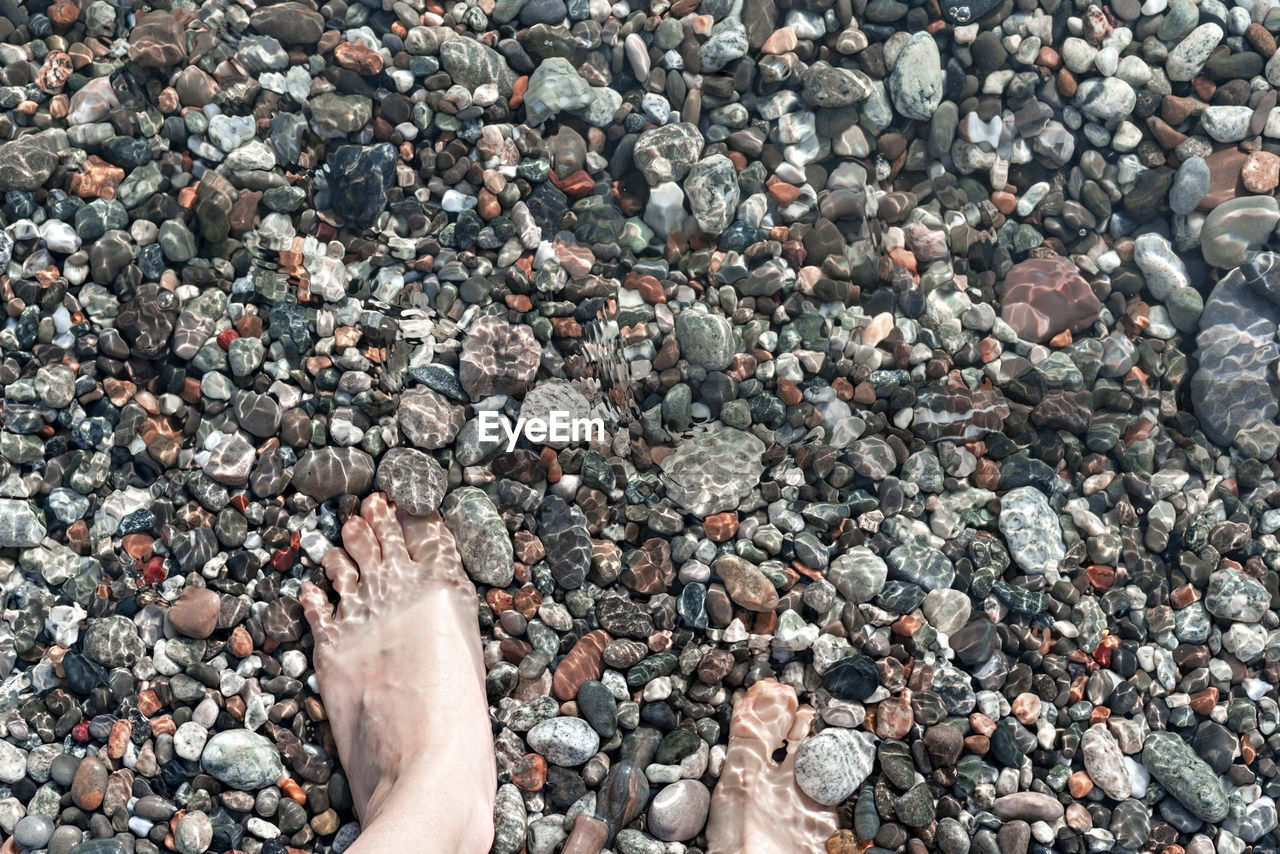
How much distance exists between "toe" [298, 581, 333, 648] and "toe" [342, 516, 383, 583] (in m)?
0.18

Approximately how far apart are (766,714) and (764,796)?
0.29 m

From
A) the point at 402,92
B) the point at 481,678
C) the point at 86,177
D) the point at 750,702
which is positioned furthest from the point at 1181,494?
the point at 86,177

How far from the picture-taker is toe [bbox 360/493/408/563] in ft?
10.8

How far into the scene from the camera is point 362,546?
3.26 m

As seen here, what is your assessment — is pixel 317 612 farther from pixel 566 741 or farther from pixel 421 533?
pixel 566 741

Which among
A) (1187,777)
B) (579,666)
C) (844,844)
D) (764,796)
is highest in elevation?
(579,666)

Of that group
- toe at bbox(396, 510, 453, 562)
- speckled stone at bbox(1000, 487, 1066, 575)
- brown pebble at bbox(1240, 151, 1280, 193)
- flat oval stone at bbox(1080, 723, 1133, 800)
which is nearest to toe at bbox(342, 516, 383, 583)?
toe at bbox(396, 510, 453, 562)

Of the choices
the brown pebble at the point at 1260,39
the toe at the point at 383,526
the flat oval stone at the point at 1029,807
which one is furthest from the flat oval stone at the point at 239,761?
the brown pebble at the point at 1260,39

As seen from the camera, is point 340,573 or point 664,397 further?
point 664,397

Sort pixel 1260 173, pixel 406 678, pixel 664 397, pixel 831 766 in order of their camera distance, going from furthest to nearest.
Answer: pixel 1260 173
pixel 664 397
pixel 406 678
pixel 831 766

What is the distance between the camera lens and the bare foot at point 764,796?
3.11 m

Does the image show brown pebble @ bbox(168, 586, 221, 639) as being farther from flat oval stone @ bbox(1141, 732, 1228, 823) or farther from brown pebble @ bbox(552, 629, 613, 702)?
flat oval stone @ bbox(1141, 732, 1228, 823)

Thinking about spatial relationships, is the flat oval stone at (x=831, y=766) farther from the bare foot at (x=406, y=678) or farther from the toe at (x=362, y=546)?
the toe at (x=362, y=546)

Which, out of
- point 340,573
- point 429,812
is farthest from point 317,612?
point 429,812
